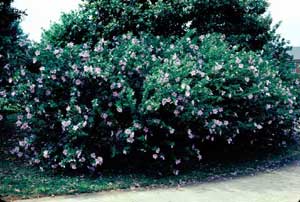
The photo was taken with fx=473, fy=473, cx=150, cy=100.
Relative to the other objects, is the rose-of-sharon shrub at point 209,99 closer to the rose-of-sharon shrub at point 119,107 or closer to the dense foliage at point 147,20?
the rose-of-sharon shrub at point 119,107

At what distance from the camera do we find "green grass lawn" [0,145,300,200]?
7.37 meters

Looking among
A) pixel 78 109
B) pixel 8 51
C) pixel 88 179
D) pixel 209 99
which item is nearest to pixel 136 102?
pixel 78 109

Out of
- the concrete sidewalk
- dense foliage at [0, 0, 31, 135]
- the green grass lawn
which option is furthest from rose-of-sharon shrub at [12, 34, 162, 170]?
the concrete sidewalk

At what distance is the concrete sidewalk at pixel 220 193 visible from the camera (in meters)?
7.00

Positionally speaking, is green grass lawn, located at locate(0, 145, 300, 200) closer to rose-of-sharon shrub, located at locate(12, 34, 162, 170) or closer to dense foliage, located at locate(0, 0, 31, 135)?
rose-of-sharon shrub, located at locate(12, 34, 162, 170)

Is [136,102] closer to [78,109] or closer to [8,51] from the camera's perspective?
[78,109]

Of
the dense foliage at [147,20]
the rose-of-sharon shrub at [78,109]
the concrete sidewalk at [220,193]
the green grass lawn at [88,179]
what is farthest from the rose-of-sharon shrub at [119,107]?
the dense foliage at [147,20]

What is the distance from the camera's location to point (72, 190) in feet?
24.3

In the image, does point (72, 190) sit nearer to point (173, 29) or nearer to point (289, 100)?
point (289, 100)

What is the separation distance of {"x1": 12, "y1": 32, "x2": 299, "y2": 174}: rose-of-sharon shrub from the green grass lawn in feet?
0.97

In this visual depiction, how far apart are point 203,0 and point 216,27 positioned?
932mm

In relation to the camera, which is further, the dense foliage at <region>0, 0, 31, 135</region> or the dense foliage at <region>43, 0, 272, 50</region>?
the dense foliage at <region>43, 0, 272, 50</region>

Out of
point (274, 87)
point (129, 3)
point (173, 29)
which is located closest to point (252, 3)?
point (173, 29)

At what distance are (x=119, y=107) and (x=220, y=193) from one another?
2.30 metres
